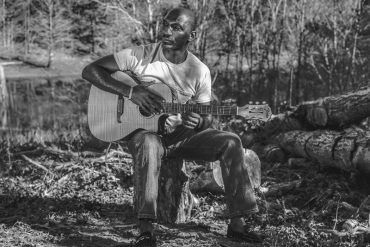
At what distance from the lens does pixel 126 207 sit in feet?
Result: 15.7

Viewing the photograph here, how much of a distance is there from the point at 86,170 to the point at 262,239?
239 centimetres

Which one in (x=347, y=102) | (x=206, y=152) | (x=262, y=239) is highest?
(x=347, y=102)

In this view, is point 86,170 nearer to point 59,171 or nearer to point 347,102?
point 59,171

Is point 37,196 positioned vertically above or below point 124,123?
below

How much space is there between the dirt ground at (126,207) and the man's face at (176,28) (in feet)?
4.33

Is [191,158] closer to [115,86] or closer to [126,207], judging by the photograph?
[115,86]

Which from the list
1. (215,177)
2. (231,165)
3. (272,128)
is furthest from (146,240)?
(272,128)

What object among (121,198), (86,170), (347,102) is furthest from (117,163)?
(347,102)

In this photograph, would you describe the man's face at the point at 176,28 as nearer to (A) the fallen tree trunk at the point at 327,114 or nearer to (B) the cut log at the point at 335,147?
(B) the cut log at the point at 335,147

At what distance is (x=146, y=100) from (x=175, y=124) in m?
0.28

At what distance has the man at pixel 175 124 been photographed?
12.2 feet

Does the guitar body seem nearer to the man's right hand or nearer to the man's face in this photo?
the man's right hand

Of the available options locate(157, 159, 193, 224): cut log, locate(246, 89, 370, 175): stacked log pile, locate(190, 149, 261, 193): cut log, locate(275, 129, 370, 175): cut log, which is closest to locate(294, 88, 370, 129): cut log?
locate(246, 89, 370, 175): stacked log pile

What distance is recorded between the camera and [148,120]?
12.8 ft
